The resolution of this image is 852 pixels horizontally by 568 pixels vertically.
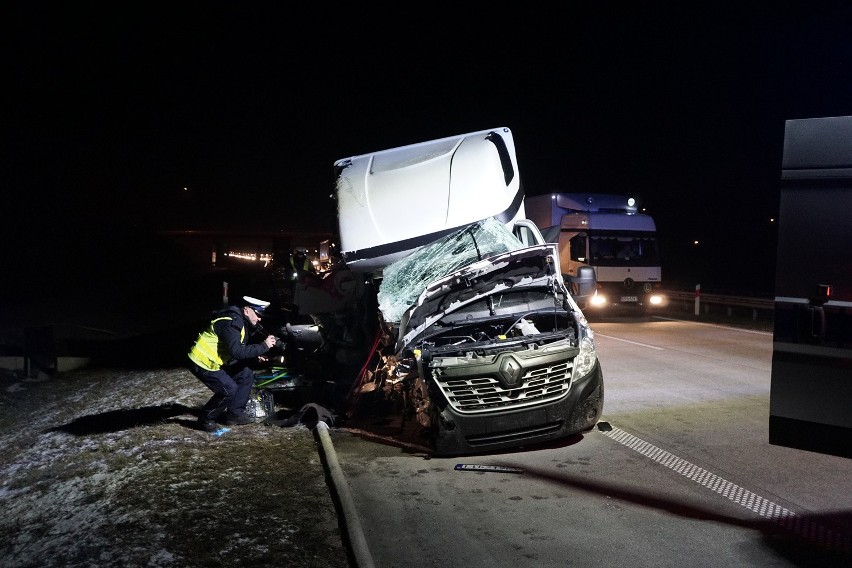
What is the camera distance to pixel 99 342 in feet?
47.9

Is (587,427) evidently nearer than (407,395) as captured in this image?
Yes

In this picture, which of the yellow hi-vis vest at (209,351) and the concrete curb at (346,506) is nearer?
the concrete curb at (346,506)

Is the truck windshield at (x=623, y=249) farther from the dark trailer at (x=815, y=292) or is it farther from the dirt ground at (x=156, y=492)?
the dark trailer at (x=815, y=292)

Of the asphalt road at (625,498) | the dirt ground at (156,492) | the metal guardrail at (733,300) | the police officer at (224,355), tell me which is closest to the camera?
the asphalt road at (625,498)

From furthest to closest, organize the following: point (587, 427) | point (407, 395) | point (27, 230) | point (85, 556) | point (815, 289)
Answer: point (27, 230) → point (407, 395) → point (587, 427) → point (85, 556) → point (815, 289)

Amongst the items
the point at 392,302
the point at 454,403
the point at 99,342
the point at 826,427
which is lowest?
the point at 99,342

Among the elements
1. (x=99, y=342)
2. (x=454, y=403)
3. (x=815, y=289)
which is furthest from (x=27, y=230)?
(x=815, y=289)

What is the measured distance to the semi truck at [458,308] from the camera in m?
5.58

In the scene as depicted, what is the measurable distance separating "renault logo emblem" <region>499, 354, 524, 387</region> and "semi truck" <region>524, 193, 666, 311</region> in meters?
11.7

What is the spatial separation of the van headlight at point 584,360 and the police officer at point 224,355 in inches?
130

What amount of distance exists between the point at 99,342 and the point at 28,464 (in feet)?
30.4

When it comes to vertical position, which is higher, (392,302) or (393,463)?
(392,302)

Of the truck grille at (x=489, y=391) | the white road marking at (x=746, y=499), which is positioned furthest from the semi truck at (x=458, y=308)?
the white road marking at (x=746, y=499)

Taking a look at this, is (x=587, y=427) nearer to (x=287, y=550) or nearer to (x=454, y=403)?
(x=454, y=403)
